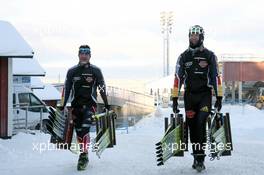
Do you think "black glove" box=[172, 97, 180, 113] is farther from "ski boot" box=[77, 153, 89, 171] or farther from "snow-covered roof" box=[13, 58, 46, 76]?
"snow-covered roof" box=[13, 58, 46, 76]

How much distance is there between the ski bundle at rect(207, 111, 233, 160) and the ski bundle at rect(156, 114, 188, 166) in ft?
1.24

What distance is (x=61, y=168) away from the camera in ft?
26.8

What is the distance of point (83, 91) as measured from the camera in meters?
8.21

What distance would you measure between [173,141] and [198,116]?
1.68 ft

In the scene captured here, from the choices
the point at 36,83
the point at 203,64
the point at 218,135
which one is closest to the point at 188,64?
the point at 203,64

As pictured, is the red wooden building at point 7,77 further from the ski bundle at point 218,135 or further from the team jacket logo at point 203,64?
the ski bundle at point 218,135

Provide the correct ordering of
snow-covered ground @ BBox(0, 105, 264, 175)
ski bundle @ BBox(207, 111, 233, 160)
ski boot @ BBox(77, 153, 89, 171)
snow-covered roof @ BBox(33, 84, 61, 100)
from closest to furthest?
ski bundle @ BBox(207, 111, 233, 160)
snow-covered ground @ BBox(0, 105, 264, 175)
ski boot @ BBox(77, 153, 89, 171)
snow-covered roof @ BBox(33, 84, 61, 100)

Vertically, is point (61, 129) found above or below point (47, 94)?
below

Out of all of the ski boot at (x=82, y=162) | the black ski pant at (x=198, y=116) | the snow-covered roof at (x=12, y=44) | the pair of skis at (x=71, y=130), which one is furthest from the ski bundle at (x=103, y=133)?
the snow-covered roof at (x=12, y=44)

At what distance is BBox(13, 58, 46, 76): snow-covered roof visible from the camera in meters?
22.0

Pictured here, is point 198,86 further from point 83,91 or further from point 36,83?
point 36,83

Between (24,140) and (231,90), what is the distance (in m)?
51.0

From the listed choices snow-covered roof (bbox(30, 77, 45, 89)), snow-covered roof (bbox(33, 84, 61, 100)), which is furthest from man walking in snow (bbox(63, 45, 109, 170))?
snow-covered roof (bbox(33, 84, 61, 100))

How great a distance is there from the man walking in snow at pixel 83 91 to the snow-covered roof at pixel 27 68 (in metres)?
13.9
